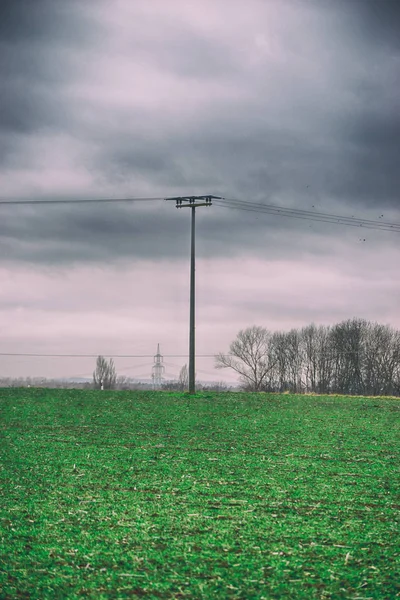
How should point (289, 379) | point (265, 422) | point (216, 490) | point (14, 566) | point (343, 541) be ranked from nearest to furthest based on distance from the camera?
point (14, 566) → point (343, 541) → point (216, 490) → point (265, 422) → point (289, 379)

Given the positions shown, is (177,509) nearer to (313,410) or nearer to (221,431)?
(221,431)

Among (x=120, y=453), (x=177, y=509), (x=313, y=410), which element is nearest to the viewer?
(x=177, y=509)

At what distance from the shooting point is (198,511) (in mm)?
6426

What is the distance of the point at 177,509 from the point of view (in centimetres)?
649

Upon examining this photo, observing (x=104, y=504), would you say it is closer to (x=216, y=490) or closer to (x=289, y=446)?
(x=216, y=490)

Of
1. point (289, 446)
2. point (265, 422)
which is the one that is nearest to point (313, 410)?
point (265, 422)

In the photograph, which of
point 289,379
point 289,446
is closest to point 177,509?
point 289,446

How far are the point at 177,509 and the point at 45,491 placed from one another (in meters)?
1.87

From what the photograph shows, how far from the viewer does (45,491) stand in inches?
292

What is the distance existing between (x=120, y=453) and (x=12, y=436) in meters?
3.09

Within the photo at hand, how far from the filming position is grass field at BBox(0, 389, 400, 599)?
452 cm

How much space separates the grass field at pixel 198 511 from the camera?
178 inches

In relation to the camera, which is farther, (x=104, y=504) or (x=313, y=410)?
(x=313, y=410)

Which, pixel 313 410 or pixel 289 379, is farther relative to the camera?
pixel 289 379
